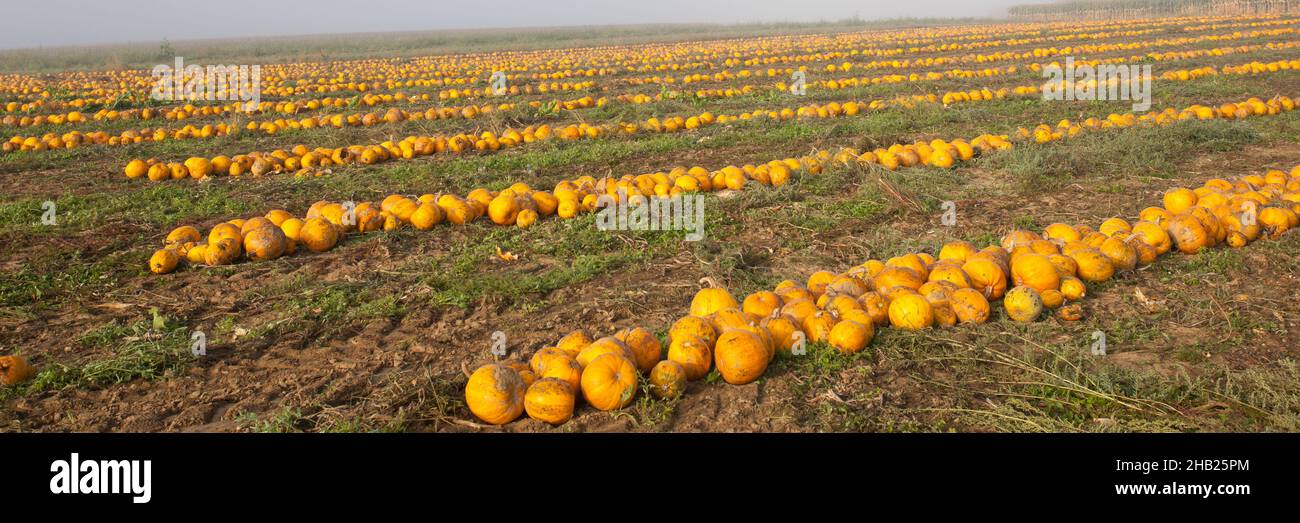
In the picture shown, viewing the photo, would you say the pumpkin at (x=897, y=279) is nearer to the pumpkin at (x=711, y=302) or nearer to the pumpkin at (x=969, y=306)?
the pumpkin at (x=969, y=306)

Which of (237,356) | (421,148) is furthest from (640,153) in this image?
(237,356)

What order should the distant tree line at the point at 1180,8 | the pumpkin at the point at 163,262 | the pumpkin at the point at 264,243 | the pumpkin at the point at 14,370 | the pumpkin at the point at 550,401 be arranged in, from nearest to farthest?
1. the pumpkin at the point at 550,401
2. the pumpkin at the point at 14,370
3. the pumpkin at the point at 163,262
4. the pumpkin at the point at 264,243
5. the distant tree line at the point at 1180,8

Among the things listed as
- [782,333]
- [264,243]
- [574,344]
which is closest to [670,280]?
[782,333]

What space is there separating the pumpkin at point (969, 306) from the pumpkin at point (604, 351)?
2087 mm

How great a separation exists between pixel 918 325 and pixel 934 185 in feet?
14.7

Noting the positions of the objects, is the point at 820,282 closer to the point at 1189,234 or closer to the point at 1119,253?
the point at 1119,253

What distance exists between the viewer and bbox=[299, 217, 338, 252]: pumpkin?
6.82 m

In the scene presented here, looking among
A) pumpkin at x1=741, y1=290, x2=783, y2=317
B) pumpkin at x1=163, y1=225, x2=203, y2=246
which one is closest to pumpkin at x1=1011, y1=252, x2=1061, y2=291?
pumpkin at x1=741, y1=290, x2=783, y2=317

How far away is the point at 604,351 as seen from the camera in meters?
3.97

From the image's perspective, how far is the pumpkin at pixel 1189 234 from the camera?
5.93m

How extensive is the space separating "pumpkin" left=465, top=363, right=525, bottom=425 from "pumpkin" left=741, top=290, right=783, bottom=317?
4.92ft

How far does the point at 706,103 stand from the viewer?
16734mm

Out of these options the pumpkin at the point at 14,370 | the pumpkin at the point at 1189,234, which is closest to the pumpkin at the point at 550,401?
the pumpkin at the point at 14,370
